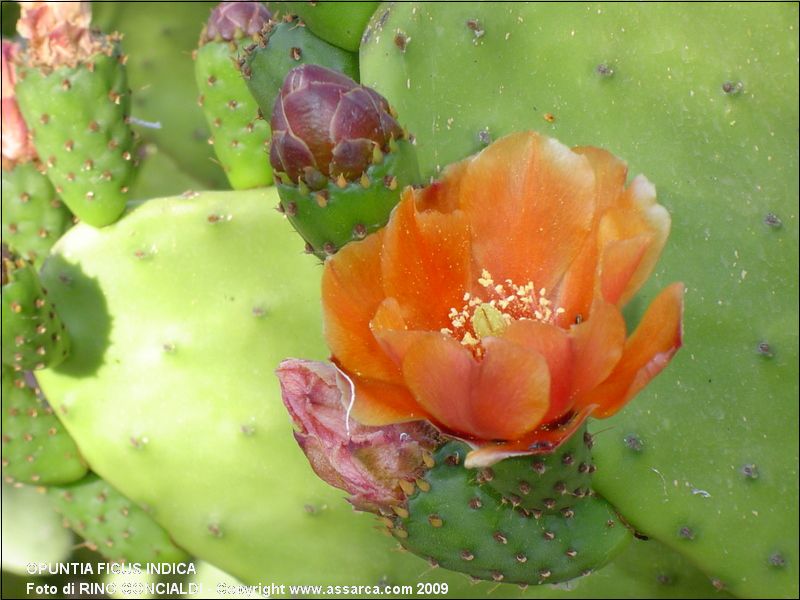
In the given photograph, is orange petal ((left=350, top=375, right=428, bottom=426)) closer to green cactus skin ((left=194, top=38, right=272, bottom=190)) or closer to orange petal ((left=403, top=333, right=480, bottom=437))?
orange petal ((left=403, top=333, right=480, bottom=437))

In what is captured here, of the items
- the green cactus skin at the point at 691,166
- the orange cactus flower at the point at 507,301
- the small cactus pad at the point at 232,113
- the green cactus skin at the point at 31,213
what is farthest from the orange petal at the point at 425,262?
the green cactus skin at the point at 31,213

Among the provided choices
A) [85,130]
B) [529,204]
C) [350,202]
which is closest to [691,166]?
[529,204]

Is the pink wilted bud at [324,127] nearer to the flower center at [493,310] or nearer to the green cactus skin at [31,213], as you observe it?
the flower center at [493,310]

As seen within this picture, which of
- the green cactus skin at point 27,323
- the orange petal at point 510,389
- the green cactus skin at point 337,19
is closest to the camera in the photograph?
the orange petal at point 510,389

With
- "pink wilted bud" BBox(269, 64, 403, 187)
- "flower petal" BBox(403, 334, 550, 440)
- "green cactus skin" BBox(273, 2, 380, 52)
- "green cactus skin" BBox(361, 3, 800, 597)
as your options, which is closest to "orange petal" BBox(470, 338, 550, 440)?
"flower petal" BBox(403, 334, 550, 440)

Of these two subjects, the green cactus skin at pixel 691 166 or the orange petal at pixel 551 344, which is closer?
the orange petal at pixel 551 344

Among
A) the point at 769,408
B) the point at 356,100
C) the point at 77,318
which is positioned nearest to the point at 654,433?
the point at 769,408

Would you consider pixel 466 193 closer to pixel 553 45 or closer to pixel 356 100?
pixel 356 100
